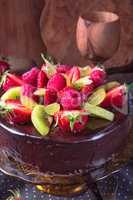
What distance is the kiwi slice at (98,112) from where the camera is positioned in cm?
79

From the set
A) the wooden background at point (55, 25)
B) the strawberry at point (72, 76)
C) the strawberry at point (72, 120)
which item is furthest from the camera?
the wooden background at point (55, 25)

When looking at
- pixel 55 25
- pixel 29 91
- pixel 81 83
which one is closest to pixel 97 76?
pixel 81 83

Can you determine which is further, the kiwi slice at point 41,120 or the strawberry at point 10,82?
the strawberry at point 10,82

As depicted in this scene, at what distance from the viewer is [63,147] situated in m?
0.79

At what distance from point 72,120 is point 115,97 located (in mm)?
138

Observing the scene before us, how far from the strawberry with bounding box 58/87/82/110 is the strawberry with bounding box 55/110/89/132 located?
2cm

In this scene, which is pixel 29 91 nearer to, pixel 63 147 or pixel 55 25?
pixel 63 147

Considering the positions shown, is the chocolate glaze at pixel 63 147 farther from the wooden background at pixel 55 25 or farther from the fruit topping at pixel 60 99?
the wooden background at pixel 55 25

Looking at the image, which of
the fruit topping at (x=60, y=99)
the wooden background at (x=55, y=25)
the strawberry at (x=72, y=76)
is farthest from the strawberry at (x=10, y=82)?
the wooden background at (x=55, y=25)

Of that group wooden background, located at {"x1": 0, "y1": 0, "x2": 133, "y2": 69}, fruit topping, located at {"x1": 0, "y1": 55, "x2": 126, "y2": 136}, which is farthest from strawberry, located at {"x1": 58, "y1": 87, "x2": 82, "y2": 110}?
wooden background, located at {"x1": 0, "y1": 0, "x2": 133, "y2": 69}

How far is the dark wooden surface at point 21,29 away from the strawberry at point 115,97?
1000 millimetres

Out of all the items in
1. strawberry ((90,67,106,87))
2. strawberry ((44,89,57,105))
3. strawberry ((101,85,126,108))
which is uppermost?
strawberry ((44,89,57,105))

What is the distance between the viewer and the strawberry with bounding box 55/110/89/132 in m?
0.75

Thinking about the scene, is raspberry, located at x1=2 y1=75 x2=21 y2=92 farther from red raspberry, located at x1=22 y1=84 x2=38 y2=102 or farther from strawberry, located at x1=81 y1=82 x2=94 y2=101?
strawberry, located at x1=81 y1=82 x2=94 y2=101
